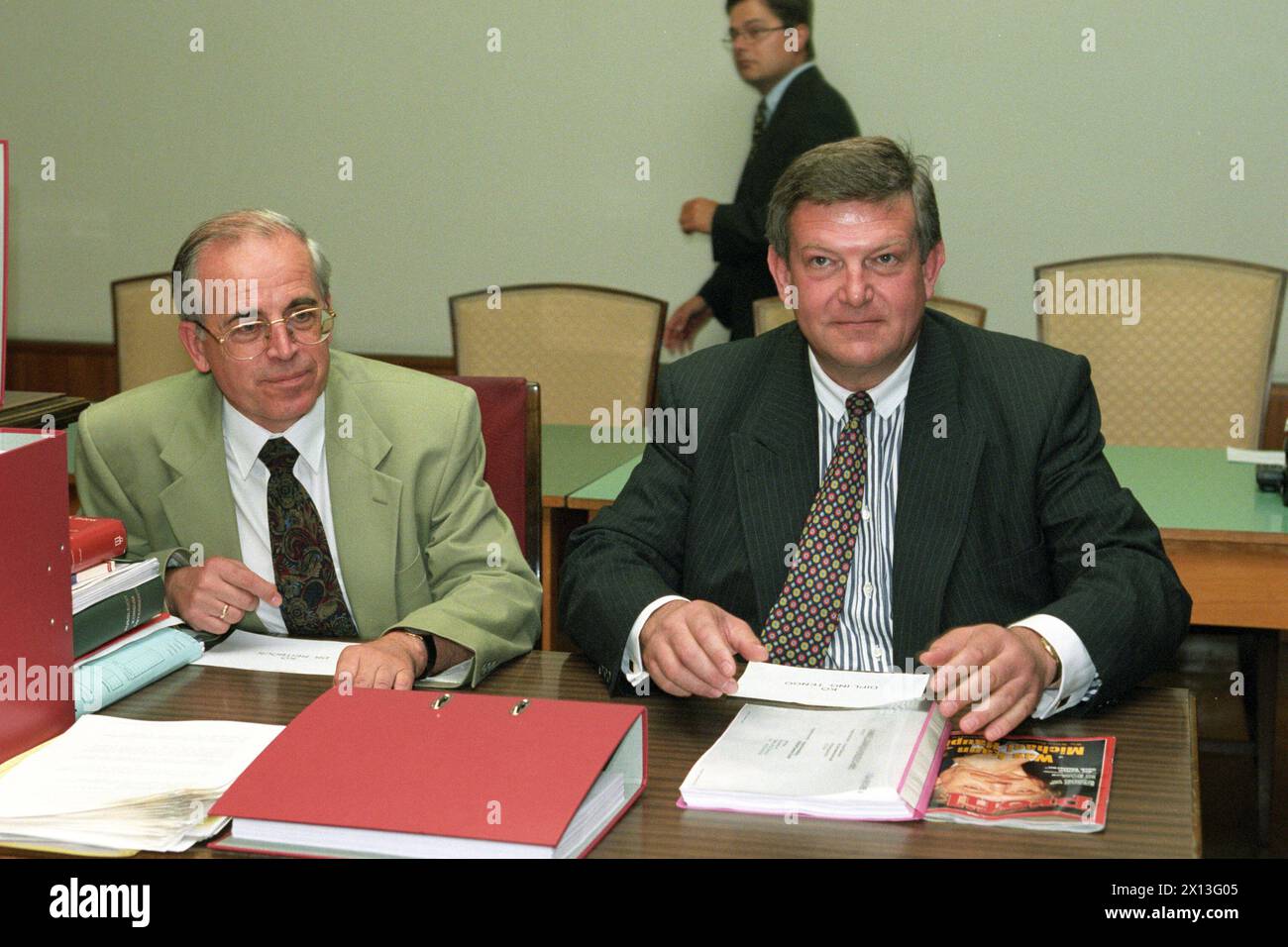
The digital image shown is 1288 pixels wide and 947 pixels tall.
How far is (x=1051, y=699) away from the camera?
5.22 ft

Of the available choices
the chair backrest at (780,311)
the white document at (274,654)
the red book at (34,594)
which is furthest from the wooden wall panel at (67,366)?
the red book at (34,594)

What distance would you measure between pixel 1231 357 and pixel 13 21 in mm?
4850

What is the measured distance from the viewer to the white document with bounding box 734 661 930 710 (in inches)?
64.9

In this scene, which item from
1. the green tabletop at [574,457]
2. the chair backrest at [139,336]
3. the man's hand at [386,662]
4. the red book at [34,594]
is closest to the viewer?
the red book at [34,594]

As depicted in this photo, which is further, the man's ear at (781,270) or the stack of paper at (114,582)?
the man's ear at (781,270)

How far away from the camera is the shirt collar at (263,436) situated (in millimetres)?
2137

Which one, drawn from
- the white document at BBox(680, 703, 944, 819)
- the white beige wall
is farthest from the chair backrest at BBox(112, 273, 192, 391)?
the white document at BBox(680, 703, 944, 819)

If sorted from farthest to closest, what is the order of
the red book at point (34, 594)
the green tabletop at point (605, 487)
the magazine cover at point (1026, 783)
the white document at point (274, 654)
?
the green tabletop at point (605, 487) < the white document at point (274, 654) < the red book at point (34, 594) < the magazine cover at point (1026, 783)

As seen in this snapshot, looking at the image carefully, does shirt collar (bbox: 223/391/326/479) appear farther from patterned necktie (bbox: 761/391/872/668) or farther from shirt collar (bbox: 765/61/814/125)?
shirt collar (bbox: 765/61/814/125)

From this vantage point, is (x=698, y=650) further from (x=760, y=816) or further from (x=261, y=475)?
(x=261, y=475)

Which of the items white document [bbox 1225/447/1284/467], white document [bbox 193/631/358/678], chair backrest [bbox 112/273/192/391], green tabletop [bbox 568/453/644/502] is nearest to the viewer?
white document [bbox 193/631/358/678]

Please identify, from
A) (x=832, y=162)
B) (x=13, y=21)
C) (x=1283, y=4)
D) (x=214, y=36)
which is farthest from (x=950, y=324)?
(x=13, y=21)

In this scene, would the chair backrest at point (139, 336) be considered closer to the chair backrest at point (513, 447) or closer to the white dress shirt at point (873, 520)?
the chair backrest at point (513, 447)

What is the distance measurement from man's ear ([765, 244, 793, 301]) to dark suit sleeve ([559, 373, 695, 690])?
0.23 m
